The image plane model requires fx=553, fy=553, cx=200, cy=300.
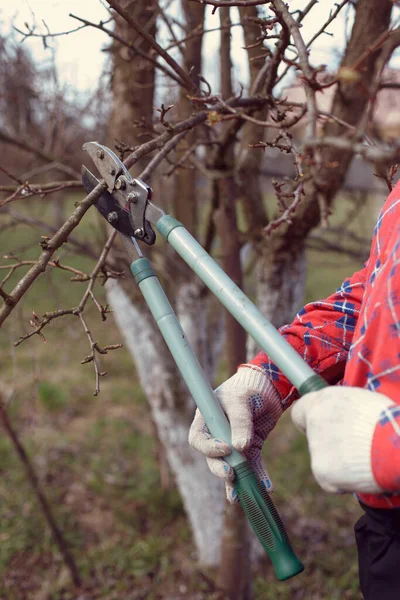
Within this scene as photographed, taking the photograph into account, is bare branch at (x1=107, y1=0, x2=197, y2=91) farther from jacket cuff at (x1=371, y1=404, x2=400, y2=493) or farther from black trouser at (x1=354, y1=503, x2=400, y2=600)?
black trouser at (x1=354, y1=503, x2=400, y2=600)

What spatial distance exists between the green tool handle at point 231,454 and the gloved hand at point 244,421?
0.03 metres

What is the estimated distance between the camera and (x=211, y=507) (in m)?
3.60

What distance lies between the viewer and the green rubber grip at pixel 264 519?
1288 millimetres

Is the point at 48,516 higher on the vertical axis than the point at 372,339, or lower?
lower

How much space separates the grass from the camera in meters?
3.50

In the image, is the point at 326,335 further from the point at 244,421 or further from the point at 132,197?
the point at 132,197

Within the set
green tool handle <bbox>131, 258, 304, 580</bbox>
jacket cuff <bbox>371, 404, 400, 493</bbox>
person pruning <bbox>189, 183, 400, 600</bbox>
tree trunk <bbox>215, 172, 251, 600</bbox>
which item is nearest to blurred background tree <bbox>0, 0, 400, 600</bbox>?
tree trunk <bbox>215, 172, 251, 600</bbox>

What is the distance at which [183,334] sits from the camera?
4.51 ft

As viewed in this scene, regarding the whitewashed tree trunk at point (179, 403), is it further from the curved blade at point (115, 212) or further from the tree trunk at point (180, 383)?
the curved blade at point (115, 212)

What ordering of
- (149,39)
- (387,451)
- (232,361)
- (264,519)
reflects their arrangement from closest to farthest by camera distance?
(387,451), (264,519), (149,39), (232,361)

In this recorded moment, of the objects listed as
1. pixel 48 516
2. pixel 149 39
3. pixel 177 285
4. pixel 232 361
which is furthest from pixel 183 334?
pixel 48 516

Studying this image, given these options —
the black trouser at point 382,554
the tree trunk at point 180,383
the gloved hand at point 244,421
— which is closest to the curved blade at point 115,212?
the gloved hand at point 244,421

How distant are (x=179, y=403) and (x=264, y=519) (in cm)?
223

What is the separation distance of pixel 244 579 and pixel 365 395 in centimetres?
249
